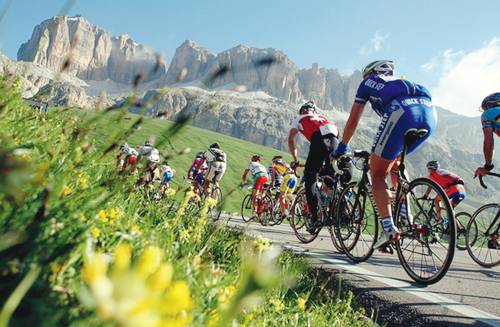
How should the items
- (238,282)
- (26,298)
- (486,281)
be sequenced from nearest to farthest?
(26,298) → (238,282) → (486,281)

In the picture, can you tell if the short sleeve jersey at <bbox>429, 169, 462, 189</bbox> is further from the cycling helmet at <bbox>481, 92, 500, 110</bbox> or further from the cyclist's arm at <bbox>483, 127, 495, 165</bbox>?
the cycling helmet at <bbox>481, 92, 500, 110</bbox>

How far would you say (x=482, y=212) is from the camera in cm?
854

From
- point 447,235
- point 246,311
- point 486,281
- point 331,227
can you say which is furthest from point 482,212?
point 246,311

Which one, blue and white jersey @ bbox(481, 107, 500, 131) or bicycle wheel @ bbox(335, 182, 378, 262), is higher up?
blue and white jersey @ bbox(481, 107, 500, 131)

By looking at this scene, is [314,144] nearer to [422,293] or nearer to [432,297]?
[422,293]

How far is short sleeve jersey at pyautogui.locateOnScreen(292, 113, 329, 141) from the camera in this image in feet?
26.9

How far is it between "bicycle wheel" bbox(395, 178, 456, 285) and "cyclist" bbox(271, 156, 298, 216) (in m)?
6.17

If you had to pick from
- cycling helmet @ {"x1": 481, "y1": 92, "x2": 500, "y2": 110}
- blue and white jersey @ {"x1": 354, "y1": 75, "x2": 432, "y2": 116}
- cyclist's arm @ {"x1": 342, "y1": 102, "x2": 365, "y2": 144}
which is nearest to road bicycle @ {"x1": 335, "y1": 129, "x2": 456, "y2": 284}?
blue and white jersey @ {"x1": 354, "y1": 75, "x2": 432, "y2": 116}

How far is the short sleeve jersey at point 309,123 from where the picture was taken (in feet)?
26.9

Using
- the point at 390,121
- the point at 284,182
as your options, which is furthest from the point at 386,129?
the point at 284,182

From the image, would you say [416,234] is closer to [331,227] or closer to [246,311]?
[331,227]

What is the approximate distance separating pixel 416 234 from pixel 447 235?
0.33 m

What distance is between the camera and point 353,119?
5.59m

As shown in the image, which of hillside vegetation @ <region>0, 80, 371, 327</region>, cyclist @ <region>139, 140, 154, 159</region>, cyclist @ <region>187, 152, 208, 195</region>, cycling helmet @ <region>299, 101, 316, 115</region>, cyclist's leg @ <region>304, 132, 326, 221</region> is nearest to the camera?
hillside vegetation @ <region>0, 80, 371, 327</region>
